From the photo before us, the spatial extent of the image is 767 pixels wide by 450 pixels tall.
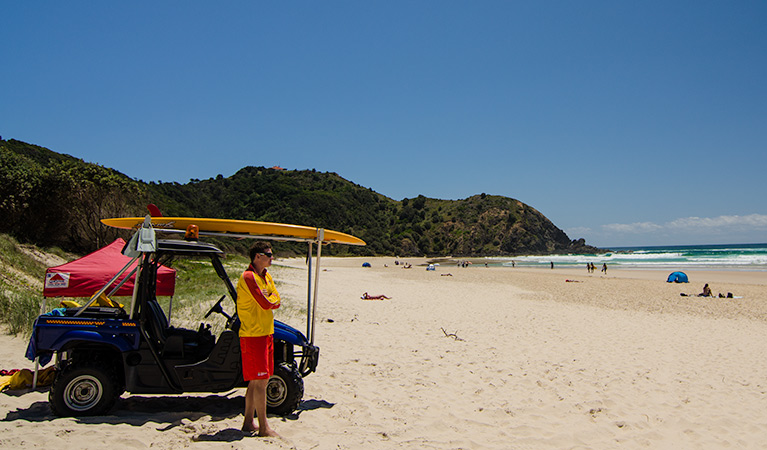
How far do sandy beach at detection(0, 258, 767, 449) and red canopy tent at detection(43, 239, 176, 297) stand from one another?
1158mm

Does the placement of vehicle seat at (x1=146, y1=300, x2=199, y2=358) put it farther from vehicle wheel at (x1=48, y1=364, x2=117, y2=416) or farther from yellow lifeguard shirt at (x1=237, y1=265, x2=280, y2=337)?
yellow lifeguard shirt at (x1=237, y1=265, x2=280, y2=337)

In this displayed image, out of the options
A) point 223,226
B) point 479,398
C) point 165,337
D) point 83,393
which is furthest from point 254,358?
point 479,398

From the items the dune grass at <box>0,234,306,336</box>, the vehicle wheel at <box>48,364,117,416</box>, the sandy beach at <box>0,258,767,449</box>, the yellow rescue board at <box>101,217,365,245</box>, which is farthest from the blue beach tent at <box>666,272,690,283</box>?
the vehicle wheel at <box>48,364,117,416</box>

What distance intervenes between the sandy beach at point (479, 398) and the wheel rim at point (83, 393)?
181mm

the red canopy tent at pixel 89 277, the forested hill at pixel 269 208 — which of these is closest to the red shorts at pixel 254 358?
the red canopy tent at pixel 89 277

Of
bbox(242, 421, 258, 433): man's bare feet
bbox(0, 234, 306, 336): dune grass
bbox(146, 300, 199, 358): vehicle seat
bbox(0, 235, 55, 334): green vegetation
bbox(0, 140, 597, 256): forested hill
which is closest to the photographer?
bbox(242, 421, 258, 433): man's bare feet

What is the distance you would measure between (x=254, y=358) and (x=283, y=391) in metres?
0.87

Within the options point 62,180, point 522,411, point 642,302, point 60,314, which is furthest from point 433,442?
point 62,180

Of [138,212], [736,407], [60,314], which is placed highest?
[138,212]

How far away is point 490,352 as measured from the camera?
27.8 ft

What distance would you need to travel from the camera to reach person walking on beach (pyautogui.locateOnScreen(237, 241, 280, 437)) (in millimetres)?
4078

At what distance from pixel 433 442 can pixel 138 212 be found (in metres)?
23.3

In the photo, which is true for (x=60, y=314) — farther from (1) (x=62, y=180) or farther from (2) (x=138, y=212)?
(2) (x=138, y=212)

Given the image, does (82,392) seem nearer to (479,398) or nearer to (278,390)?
(278,390)
